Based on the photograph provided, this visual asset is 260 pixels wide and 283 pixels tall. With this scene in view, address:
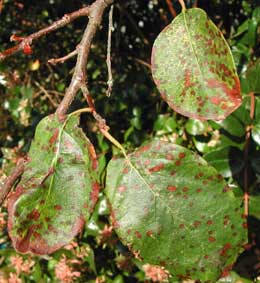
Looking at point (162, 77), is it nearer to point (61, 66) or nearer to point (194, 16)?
point (194, 16)

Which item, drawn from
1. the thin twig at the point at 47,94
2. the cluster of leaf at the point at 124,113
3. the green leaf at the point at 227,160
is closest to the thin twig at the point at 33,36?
the cluster of leaf at the point at 124,113

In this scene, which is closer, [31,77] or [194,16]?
[194,16]

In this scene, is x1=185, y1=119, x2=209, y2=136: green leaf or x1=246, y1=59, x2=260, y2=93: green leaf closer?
x1=246, y1=59, x2=260, y2=93: green leaf

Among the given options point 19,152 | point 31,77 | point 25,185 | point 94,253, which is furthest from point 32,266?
point 25,185

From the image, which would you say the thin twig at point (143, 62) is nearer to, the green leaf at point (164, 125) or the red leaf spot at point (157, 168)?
the green leaf at point (164, 125)

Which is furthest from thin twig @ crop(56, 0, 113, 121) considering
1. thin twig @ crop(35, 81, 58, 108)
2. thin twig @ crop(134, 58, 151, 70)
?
thin twig @ crop(35, 81, 58, 108)

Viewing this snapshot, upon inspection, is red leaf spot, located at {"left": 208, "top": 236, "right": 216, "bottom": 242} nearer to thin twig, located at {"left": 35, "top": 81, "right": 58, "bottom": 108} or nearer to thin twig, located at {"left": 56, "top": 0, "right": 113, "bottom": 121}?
thin twig, located at {"left": 56, "top": 0, "right": 113, "bottom": 121}
